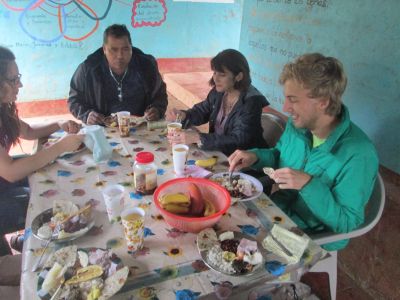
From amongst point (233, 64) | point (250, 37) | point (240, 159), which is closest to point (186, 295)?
point (240, 159)

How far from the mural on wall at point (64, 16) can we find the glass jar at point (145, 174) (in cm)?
365

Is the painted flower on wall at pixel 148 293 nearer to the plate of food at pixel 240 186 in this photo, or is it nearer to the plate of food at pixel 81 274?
the plate of food at pixel 81 274

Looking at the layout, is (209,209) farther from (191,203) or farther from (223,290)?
(223,290)

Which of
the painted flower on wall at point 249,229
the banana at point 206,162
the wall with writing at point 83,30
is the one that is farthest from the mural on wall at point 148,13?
the painted flower on wall at point 249,229

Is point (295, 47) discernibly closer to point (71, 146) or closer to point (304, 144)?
point (304, 144)

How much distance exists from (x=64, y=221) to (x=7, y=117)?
0.91 meters

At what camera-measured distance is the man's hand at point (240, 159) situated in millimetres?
1549

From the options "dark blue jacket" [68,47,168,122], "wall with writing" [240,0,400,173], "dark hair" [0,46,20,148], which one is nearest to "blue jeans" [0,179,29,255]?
"dark hair" [0,46,20,148]

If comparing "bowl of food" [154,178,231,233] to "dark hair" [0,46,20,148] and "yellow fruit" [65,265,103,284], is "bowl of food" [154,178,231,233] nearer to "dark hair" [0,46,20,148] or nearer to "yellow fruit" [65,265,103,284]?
"yellow fruit" [65,265,103,284]

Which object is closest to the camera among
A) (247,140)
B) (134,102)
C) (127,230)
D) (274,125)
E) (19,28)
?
(127,230)

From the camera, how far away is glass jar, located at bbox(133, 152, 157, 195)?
133 cm

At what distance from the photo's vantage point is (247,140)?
198 cm

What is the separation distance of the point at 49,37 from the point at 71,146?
10.8ft

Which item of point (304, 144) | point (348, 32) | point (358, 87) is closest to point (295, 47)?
point (348, 32)
